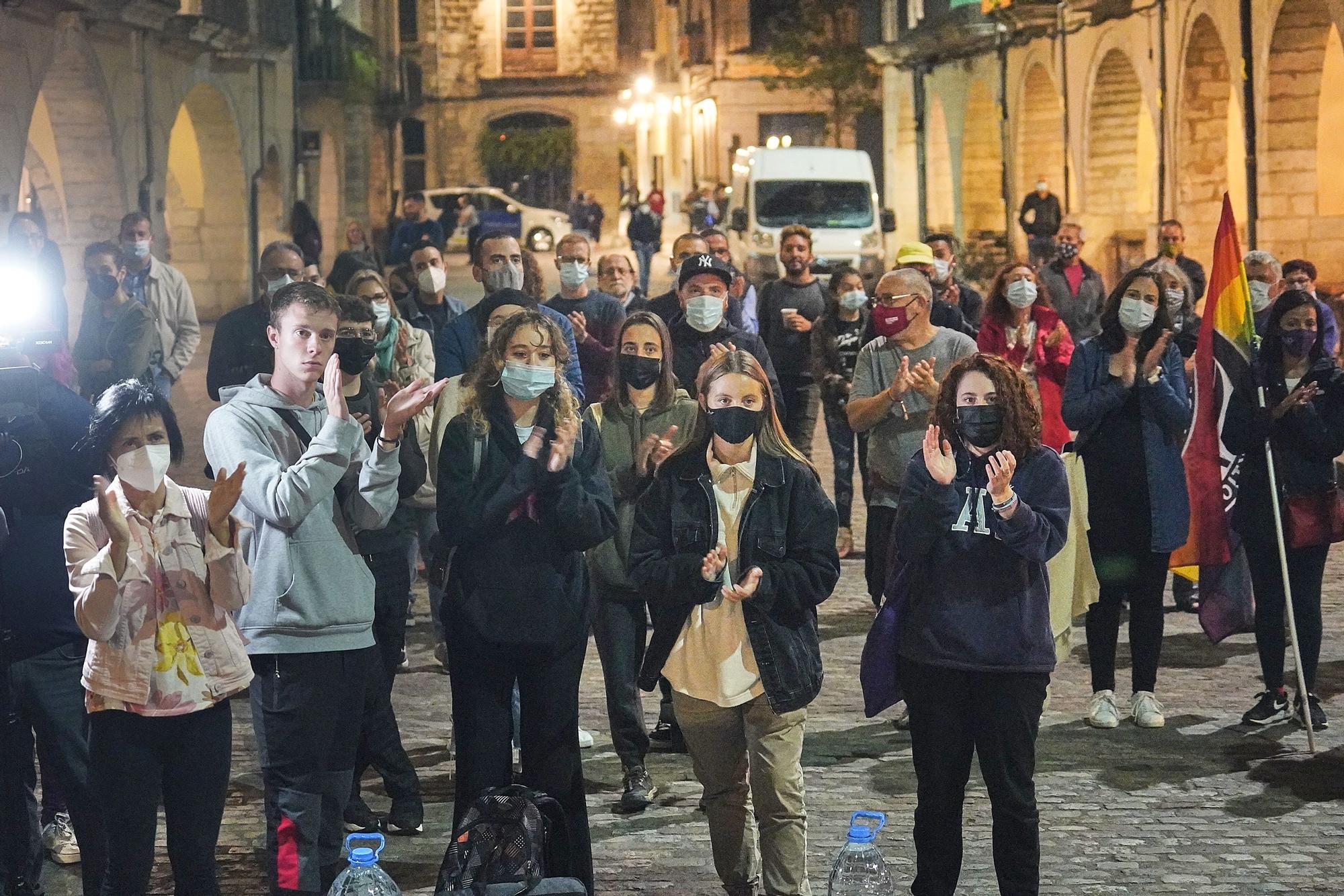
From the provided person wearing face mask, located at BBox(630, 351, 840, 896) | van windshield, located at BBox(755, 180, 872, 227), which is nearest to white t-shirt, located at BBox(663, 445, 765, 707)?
person wearing face mask, located at BBox(630, 351, 840, 896)

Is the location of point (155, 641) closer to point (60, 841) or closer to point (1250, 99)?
point (60, 841)

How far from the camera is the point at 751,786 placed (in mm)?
5602

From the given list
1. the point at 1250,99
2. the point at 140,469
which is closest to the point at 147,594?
the point at 140,469

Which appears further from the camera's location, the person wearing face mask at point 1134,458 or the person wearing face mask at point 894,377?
the person wearing face mask at point 894,377

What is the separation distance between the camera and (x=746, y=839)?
5.60 m

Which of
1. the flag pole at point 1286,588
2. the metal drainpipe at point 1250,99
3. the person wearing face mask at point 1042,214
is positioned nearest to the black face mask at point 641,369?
the flag pole at point 1286,588

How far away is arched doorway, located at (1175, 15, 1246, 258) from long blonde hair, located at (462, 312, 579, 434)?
53.9 feet

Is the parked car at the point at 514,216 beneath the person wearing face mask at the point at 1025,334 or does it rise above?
above

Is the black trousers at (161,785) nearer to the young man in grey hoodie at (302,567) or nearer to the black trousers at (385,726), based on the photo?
the young man in grey hoodie at (302,567)

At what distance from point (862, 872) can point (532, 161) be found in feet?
178

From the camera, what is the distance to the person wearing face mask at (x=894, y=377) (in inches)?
303

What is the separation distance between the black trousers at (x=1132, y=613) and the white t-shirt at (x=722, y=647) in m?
2.64

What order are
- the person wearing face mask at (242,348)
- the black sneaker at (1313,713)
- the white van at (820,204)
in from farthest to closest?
1. the white van at (820,204)
2. the person wearing face mask at (242,348)
3. the black sneaker at (1313,713)

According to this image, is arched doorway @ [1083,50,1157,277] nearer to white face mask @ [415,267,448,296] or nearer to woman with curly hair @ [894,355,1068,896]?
white face mask @ [415,267,448,296]
